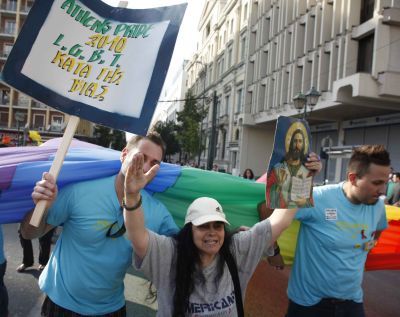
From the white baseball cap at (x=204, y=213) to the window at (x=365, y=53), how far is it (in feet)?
64.7

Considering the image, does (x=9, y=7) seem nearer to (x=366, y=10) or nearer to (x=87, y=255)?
(x=366, y=10)

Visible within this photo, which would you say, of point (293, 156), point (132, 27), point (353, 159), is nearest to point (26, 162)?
point (132, 27)

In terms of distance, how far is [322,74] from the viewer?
76.2 ft

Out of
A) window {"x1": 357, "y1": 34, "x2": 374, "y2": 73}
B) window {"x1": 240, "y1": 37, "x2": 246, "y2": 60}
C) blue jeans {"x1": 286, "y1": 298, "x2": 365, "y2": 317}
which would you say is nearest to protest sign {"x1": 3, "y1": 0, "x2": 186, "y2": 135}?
blue jeans {"x1": 286, "y1": 298, "x2": 365, "y2": 317}

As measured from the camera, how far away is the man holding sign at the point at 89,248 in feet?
7.47

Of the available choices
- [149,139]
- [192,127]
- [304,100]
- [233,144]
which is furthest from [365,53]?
[149,139]

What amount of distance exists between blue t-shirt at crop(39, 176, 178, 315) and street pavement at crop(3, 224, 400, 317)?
2.22m

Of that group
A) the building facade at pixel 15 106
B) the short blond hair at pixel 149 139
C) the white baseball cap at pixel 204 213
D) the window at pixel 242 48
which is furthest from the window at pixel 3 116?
the white baseball cap at pixel 204 213

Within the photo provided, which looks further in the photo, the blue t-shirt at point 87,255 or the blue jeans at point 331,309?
the blue jeans at point 331,309

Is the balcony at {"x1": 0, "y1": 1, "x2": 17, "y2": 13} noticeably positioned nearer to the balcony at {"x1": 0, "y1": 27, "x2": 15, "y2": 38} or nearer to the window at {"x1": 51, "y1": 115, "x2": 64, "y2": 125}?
the balcony at {"x1": 0, "y1": 27, "x2": 15, "y2": 38}

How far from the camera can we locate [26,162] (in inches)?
109

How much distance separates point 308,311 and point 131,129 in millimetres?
1677

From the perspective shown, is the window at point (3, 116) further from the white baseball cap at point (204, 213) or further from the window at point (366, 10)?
the white baseball cap at point (204, 213)

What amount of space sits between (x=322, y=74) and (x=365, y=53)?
3.17 meters
